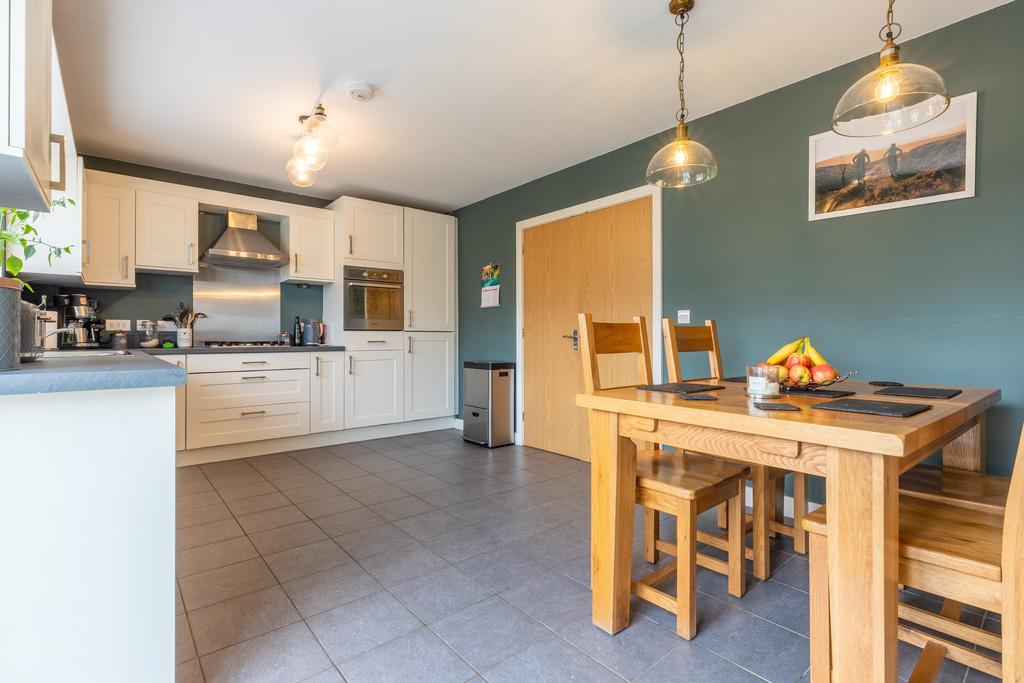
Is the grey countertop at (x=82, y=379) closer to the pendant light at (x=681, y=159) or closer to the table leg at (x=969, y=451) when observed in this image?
the pendant light at (x=681, y=159)

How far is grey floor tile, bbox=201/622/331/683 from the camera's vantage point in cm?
139

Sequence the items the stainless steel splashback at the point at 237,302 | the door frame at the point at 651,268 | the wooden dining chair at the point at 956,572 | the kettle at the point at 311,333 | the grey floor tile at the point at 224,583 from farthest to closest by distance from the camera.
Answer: the kettle at the point at 311,333 → the stainless steel splashback at the point at 237,302 → the door frame at the point at 651,268 → the grey floor tile at the point at 224,583 → the wooden dining chair at the point at 956,572

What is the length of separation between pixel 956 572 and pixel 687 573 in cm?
71

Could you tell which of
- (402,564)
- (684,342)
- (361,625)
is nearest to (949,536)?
(684,342)

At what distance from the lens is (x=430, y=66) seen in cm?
249

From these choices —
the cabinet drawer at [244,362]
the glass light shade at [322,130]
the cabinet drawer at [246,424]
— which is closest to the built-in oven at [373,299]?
the cabinet drawer at [244,362]

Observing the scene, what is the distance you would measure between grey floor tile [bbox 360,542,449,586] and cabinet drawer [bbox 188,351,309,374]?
2.37 metres

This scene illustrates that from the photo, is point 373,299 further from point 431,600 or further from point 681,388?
point 681,388

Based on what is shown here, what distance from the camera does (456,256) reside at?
5.17 m

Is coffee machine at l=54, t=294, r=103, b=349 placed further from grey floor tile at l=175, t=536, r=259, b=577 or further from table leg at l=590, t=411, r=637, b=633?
table leg at l=590, t=411, r=637, b=633

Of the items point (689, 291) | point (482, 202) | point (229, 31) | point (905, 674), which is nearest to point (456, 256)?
point (482, 202)

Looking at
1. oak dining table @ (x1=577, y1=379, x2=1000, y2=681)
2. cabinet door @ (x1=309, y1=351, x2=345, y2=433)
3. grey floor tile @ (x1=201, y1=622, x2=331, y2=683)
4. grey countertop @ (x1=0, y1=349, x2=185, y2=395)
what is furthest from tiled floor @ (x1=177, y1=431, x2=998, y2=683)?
cabinet door @ (x1=309, y1=351, x2=345, y2=433)

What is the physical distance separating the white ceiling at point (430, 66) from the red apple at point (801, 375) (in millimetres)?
1528

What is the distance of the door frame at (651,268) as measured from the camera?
10.8 feet
